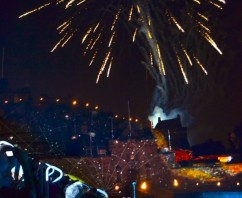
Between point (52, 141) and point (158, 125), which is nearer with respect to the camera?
point (52, 141)

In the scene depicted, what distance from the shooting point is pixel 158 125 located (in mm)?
54750

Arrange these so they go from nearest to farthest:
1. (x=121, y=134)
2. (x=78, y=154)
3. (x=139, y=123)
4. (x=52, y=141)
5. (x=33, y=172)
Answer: (x=33, y=172) → (x=52, y=141) → (x=78, y=154) → (x=121, y=134) → (x=139, y=123)

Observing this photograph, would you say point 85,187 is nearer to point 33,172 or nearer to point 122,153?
point 33,172

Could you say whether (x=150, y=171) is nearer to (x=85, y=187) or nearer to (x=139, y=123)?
(x=139, y=123)

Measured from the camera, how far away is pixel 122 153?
38.8 meters

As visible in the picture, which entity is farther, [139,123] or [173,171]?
[139,123]

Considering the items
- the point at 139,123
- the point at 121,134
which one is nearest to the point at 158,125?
the point at 139,123

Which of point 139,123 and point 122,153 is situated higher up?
point 139,123

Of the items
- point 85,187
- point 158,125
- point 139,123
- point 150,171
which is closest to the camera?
point 85,187

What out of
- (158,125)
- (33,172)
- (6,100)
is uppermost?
(6,100)

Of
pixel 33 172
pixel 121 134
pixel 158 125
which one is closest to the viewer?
pixel 33 172

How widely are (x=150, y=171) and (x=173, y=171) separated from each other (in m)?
3.01

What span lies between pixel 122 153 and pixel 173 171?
18.5 ft

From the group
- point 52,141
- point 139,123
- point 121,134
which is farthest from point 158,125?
point 52,141
